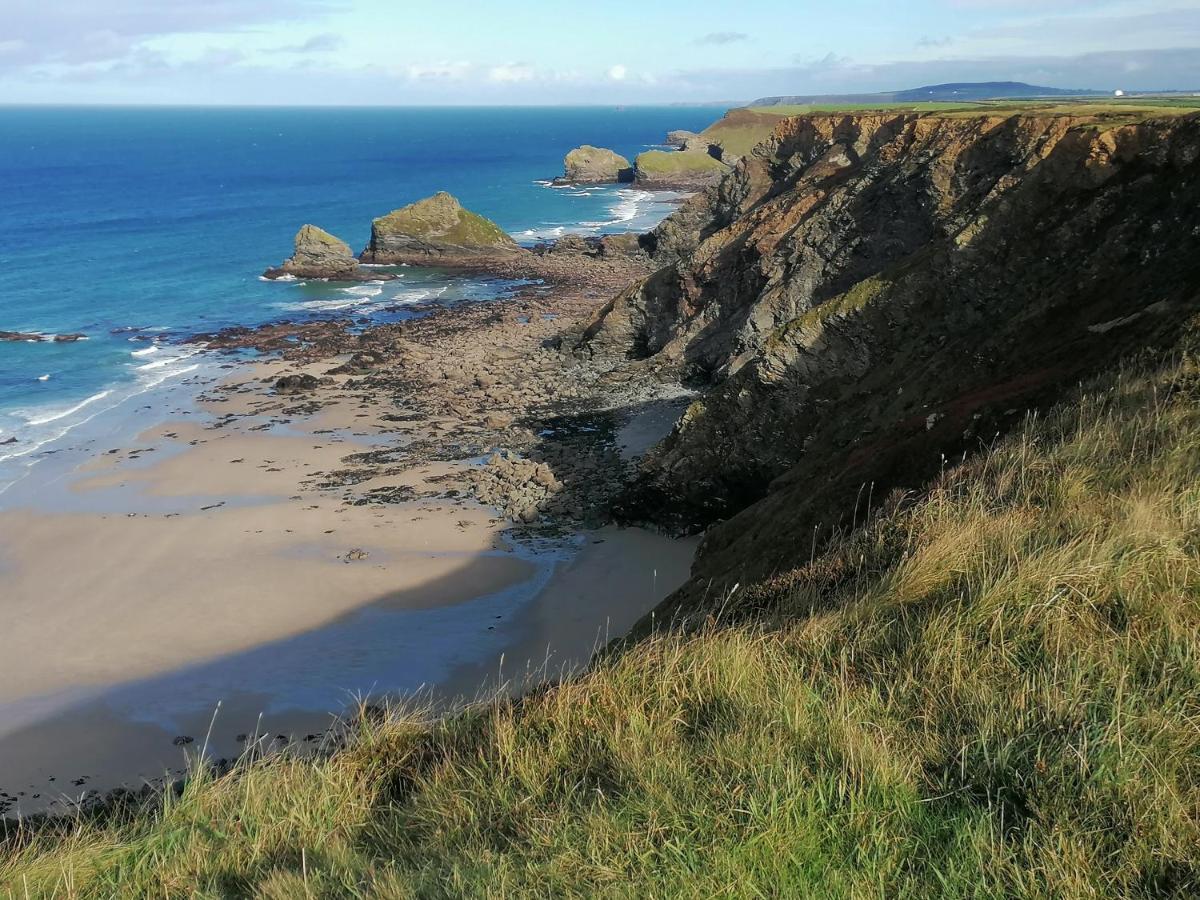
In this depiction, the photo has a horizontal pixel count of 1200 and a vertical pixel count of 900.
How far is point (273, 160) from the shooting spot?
169m

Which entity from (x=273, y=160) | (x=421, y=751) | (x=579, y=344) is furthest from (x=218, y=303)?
(x=273, y=160)

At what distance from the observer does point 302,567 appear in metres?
23.7

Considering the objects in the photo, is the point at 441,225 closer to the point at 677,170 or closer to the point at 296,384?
the point at 296,384

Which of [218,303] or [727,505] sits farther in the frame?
[218,303]

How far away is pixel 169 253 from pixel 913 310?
67.4m

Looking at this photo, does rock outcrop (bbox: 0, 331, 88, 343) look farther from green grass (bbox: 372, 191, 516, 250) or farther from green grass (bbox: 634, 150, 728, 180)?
green grass (bbox: 634, 150, 728, 180)

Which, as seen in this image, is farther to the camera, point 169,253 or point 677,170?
point 677,170

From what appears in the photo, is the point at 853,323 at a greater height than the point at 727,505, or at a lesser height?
greater

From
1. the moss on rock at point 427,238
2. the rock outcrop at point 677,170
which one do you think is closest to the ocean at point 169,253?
the moss on rock at point 427,238

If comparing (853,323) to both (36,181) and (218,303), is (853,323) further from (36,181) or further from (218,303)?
(36,181)

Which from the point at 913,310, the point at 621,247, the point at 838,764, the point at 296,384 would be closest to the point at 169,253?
the point at 621,247

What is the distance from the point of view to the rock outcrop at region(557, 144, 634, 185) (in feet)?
434

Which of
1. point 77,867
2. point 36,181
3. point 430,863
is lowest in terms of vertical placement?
point 77,867

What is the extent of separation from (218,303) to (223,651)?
145 ft
